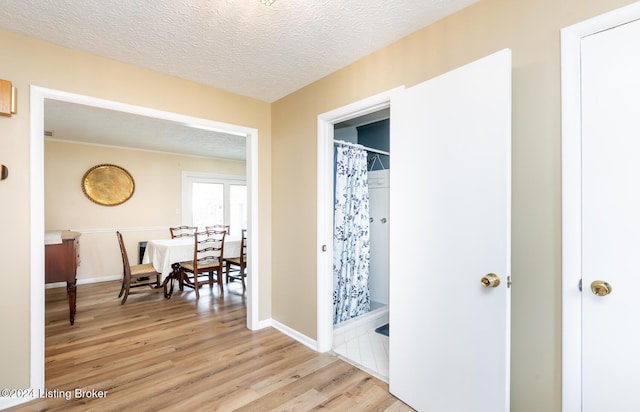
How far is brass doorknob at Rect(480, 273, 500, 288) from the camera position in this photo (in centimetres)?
146

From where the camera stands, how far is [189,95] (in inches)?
110

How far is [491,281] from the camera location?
147cm

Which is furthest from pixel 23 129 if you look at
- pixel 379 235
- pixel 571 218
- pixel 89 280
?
pixel 89 280

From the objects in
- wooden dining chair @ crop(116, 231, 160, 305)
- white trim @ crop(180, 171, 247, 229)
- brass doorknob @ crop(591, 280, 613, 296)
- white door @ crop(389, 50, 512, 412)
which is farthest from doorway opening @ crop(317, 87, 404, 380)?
white trim @ crop(180, 171, 247, 229)

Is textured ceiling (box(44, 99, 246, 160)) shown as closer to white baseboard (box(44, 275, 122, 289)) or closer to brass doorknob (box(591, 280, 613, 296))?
white baseboard (box(44, 275, 122, 289))

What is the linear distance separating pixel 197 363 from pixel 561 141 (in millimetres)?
2934

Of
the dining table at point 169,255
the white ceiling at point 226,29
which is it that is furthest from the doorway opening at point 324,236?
the dining table at point 169,255

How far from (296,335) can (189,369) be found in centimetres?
101

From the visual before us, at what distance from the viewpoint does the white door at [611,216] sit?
123 centimetres

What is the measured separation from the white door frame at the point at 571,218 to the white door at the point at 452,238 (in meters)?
0.23

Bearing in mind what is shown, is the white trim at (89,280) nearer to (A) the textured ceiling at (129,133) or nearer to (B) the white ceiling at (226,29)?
(A) the textured ceiling at (129,133)

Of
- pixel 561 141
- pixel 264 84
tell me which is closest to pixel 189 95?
pixel 264 84

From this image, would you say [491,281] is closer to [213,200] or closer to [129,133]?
[129,133]

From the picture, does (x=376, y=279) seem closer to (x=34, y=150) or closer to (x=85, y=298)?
(x=34, y=150)
